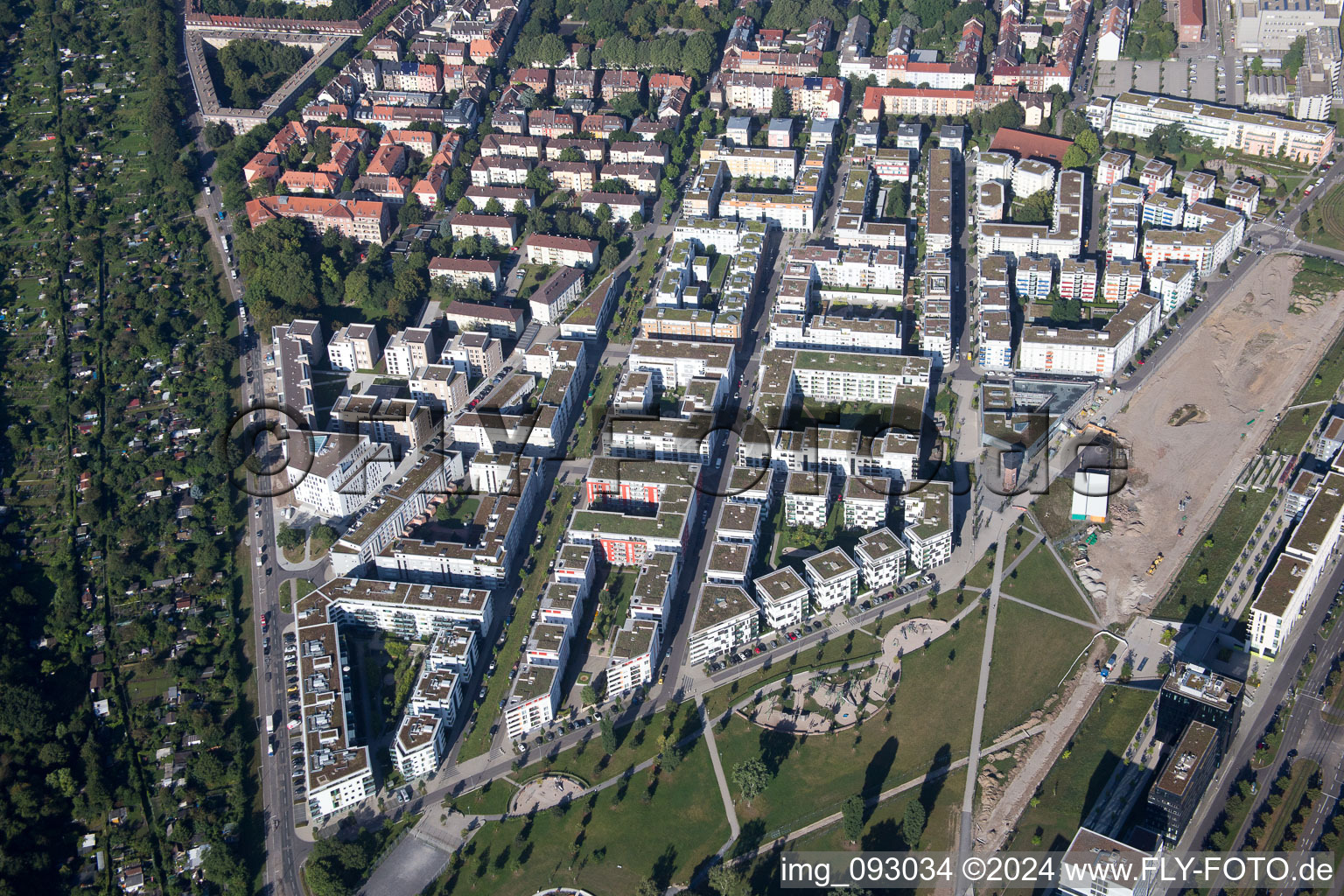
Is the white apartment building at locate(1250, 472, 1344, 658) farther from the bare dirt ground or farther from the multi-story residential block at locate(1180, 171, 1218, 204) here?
the multi-story residential block at locate(1180, 171, 1218, 204)

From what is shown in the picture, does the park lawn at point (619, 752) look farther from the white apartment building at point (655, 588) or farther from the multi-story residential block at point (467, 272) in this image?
the multi-story residential block at point (467, 272)

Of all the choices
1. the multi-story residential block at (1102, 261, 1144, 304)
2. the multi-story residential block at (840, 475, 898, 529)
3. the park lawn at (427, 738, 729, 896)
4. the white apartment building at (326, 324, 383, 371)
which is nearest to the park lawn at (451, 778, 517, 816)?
the park lawn at (427, 738, 729, 896)

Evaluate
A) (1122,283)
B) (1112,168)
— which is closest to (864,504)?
(1122,283)

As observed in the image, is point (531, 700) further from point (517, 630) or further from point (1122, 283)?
point (1122, 283)

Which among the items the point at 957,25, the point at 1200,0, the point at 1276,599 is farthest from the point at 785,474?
the point at 1200,0

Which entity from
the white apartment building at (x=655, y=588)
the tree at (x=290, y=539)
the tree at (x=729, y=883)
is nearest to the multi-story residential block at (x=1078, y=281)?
the white apartment building at (x=655, y=588)
